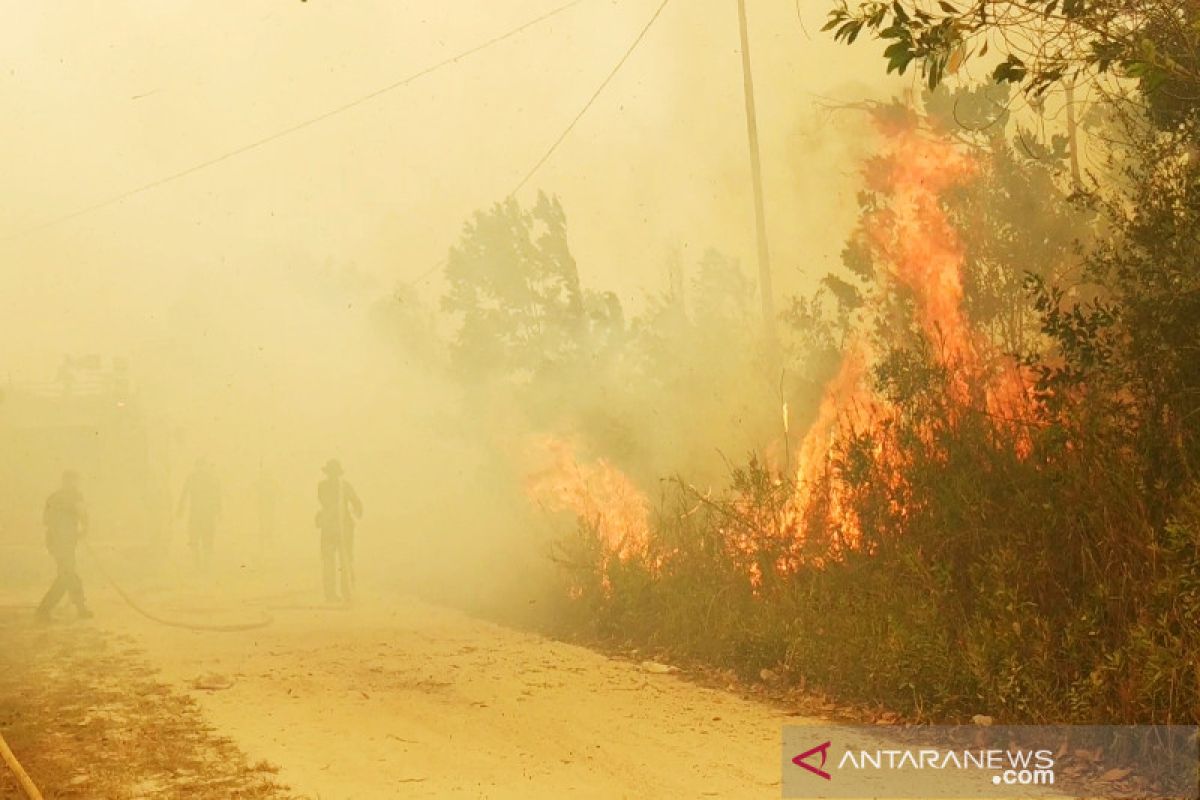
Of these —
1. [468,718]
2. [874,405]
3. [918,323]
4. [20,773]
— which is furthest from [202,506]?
[20,773]

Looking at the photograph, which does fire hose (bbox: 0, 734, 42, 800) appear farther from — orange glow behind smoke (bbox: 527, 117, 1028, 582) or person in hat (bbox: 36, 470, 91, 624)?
person in hat (bbox: 36, 470, 91, 624)

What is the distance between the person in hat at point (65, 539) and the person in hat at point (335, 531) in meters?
3.51

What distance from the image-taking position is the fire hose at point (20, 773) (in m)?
5.84

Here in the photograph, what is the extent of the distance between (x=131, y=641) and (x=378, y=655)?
3.43 metres

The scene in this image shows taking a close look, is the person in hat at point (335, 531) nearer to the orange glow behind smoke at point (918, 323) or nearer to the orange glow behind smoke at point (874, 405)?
the orange glow behind smoke at point (874, 405)

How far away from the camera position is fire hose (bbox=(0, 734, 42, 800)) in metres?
5.84

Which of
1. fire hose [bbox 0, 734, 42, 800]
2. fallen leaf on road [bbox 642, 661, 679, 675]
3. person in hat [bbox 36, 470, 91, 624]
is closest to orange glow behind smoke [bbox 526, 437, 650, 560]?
fallen leaf on road [bbox 642, 661, 679, 675]

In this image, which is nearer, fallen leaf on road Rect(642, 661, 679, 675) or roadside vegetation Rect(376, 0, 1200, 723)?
roadside vegetation Rect(376, 0, 1200, 723)

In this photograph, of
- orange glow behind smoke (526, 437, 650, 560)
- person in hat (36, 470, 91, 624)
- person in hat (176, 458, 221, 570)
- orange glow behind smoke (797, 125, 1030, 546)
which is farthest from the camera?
person in hat (176, 458, 221, 570)

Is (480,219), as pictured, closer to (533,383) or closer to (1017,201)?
(533,383)

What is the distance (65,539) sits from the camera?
50.2ft

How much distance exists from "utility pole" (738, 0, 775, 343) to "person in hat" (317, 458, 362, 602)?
23.6 feet

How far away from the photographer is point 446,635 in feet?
40.1

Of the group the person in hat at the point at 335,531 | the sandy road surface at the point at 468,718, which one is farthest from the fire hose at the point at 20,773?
the person in hat at the point at 335,531
